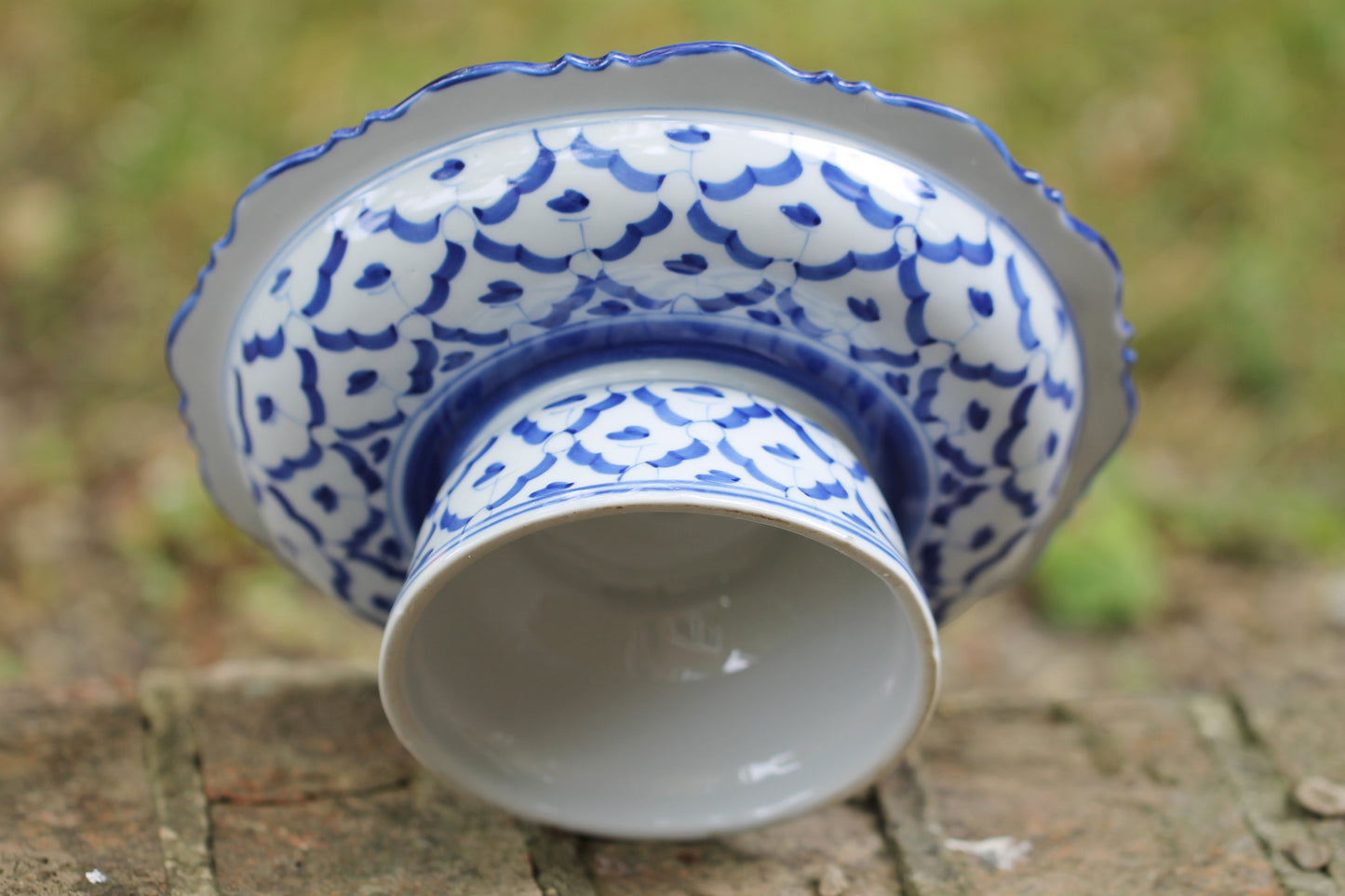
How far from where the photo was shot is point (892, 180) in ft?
2.02

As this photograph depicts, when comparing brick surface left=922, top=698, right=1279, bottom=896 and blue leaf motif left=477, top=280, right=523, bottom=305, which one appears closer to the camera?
blue leaf motif left=477, top=280, right=523, bottom=305

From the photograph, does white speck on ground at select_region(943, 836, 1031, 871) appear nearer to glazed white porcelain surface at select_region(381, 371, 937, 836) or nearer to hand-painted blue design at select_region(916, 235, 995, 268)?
glazed white porcelain surface at select_region(381, 371, 937, 836)

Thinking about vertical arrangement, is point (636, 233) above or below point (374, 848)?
above

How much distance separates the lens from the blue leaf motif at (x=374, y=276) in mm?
615

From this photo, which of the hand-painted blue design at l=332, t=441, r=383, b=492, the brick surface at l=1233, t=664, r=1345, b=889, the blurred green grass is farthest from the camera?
the blurred green grass

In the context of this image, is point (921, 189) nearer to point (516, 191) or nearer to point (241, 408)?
point (516, 191)

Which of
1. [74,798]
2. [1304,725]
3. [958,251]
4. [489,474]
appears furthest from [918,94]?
[74,798]

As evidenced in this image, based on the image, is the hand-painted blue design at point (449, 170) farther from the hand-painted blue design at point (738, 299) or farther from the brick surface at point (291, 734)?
the brick surface at point (291, 734)

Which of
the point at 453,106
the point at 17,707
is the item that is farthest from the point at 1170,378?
the point at 17,707

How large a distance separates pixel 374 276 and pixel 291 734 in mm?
381

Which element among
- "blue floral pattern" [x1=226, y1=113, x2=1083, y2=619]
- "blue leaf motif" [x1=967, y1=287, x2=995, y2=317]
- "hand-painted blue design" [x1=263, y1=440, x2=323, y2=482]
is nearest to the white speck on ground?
"blue floral pattern" [x1=226, y1=113, x2=1083, y2=619]

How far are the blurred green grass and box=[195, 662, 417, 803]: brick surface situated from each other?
48 cm

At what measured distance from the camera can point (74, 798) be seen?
74 centimetres

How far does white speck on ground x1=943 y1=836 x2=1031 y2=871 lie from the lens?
76cm
